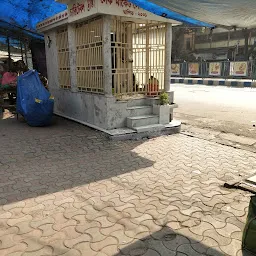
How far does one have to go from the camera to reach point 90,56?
7129mm

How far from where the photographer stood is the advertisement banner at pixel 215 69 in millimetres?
24369

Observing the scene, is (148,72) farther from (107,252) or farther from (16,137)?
(107,252)

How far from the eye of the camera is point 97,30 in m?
6.64

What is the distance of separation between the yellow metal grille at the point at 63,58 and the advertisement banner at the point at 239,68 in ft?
61.3

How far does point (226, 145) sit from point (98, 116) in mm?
3311

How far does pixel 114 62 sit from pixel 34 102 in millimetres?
2571

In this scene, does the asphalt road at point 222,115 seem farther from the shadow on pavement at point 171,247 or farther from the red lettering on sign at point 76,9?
the shadow on pavement at point 171,247

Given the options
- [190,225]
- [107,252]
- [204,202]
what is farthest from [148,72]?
[107,252]

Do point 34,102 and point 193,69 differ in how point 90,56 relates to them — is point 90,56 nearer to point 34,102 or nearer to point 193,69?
point 34,102

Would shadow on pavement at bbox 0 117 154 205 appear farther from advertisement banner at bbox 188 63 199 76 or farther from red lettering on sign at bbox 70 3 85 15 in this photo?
advertisement banner at bbox 188 63 199 76

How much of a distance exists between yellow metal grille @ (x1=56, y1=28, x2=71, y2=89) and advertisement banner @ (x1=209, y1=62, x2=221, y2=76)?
62.9ft

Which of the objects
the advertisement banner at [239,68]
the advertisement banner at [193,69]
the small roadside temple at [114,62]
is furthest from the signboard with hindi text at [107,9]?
the advertisement banner at [193,69]

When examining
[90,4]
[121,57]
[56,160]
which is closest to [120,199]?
[56,160]

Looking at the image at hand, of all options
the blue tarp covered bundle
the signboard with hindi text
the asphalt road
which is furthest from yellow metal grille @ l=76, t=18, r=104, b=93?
the asphalt road
